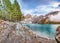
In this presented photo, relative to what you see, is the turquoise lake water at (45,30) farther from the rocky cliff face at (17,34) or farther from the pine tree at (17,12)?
the pine tree at (17,12)

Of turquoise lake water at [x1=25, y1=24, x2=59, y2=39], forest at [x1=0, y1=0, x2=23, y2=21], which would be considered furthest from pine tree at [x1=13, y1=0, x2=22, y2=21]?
turquoise lake water at [x1=25, y1=24, x2=59, y2=39]

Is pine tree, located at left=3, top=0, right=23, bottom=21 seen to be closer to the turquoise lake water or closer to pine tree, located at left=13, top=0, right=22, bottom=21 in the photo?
pine tree, located at left=13, top=0, right=22, bottom=21

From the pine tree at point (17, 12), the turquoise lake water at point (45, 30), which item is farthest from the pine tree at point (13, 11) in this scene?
the turquoise lake water at point (45, 30)

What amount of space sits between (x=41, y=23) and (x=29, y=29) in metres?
0.20

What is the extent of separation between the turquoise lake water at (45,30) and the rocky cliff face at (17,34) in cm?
6

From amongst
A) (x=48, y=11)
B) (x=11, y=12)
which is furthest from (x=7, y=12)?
(x=48, y=11)

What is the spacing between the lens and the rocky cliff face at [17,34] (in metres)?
2.48

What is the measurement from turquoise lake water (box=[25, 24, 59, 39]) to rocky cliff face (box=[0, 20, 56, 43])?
0.20 ft

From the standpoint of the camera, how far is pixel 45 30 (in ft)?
8.08

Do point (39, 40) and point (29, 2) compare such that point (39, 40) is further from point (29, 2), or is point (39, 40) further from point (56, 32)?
point (29, 2)

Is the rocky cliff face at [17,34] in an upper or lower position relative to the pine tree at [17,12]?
lower

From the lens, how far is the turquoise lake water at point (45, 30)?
2.45 m

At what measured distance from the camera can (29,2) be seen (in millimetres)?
2543

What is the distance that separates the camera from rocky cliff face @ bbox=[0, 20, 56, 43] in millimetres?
2480
